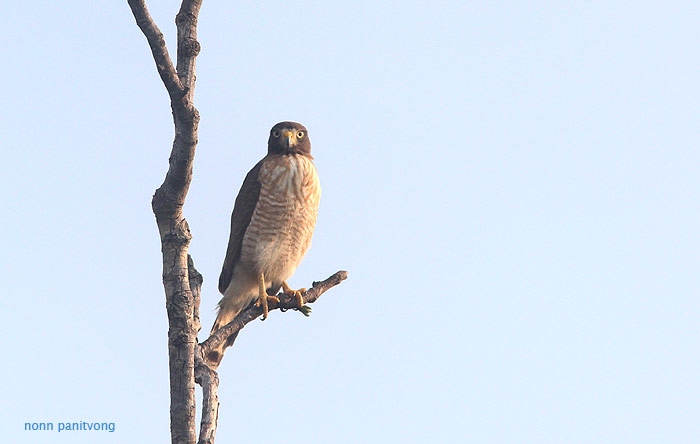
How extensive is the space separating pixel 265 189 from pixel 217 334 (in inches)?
95.7

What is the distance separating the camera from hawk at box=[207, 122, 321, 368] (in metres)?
7.95

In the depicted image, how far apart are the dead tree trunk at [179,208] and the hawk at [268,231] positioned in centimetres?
294

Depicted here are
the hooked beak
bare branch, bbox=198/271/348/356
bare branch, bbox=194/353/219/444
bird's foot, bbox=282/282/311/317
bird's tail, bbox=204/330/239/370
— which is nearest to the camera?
bare branch, bbox=194/353/219/444

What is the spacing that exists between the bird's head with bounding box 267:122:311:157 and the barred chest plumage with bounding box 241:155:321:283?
260 millimetres

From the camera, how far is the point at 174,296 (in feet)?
15.7

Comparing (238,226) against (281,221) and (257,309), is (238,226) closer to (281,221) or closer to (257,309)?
(281,221)

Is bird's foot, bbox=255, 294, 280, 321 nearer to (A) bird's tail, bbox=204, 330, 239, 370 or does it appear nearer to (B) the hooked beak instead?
(A) bird's tail, bbox=204, 330, 239, 370

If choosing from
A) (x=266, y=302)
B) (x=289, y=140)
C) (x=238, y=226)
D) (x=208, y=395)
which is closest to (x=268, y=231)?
(x=238, y=226)

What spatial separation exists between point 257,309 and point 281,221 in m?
1.11

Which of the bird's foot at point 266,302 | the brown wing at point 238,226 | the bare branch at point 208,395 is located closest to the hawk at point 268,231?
the brown wing at point 238,226

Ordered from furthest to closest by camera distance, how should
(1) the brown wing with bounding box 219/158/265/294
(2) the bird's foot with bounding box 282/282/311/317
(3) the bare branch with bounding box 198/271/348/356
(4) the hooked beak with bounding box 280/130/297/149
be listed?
1. (4) the hooked beak with bounding box 280/130/297/149
2. (1) the brown wing with bounding box 219/158/265/294
3. (2) the bird's foot with bounding box 282/282/311/317
4. (3) the bare branch with bounding box 198/271/348/356

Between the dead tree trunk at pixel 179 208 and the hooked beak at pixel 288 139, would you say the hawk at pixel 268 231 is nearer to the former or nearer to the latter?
the hooked beak at pixel 288 139

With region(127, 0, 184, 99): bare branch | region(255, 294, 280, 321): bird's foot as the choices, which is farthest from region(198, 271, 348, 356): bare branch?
region(127, 0, 184, 99): bare branch

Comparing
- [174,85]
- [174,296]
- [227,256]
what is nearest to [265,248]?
[227,256]
